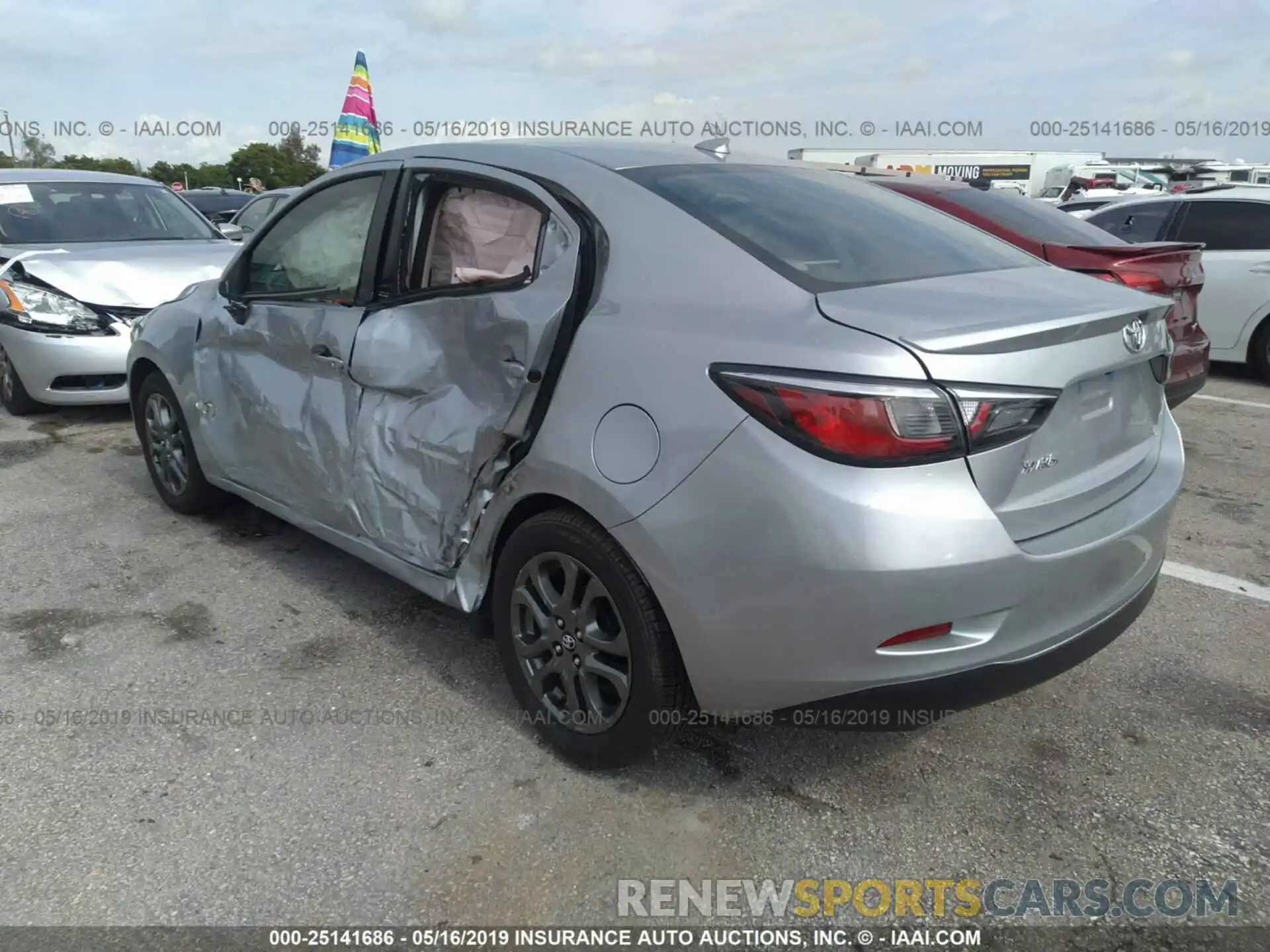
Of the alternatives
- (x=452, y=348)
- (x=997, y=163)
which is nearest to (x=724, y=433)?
(x=452, y=348)

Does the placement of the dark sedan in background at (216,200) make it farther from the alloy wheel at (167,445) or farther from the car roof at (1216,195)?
the car roof at (1216,195)

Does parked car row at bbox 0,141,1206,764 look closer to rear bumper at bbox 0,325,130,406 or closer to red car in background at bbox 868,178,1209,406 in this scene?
red car in background at bbox 868,178,1209,406

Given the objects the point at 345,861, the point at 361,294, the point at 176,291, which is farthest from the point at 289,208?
the point at 176,291

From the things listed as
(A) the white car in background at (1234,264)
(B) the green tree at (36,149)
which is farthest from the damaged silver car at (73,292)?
(B) the green tree at (36,149)

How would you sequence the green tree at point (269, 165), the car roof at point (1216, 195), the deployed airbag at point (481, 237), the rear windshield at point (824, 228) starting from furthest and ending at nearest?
the green tree at point (269, 165) < the car roof at point (1216, 195) < the deployed airbag at point (481, 237) < the rear windshield at point (824, 228)

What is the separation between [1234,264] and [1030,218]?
3456 millimetres

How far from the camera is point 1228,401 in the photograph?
23.7 ft

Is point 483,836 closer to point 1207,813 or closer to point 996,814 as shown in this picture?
point 996,814

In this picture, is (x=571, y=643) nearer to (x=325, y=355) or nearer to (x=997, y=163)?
(x=325, y=355)

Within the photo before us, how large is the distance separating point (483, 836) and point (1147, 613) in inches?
101

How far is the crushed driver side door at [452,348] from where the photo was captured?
2.62 m

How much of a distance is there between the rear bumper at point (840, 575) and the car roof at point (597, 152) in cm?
115

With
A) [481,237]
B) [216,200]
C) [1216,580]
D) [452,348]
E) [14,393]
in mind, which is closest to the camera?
[452,348]

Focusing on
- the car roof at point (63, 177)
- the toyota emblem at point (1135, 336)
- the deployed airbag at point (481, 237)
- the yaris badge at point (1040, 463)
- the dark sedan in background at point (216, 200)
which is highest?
the dark sedan in background at point (216, 200)
